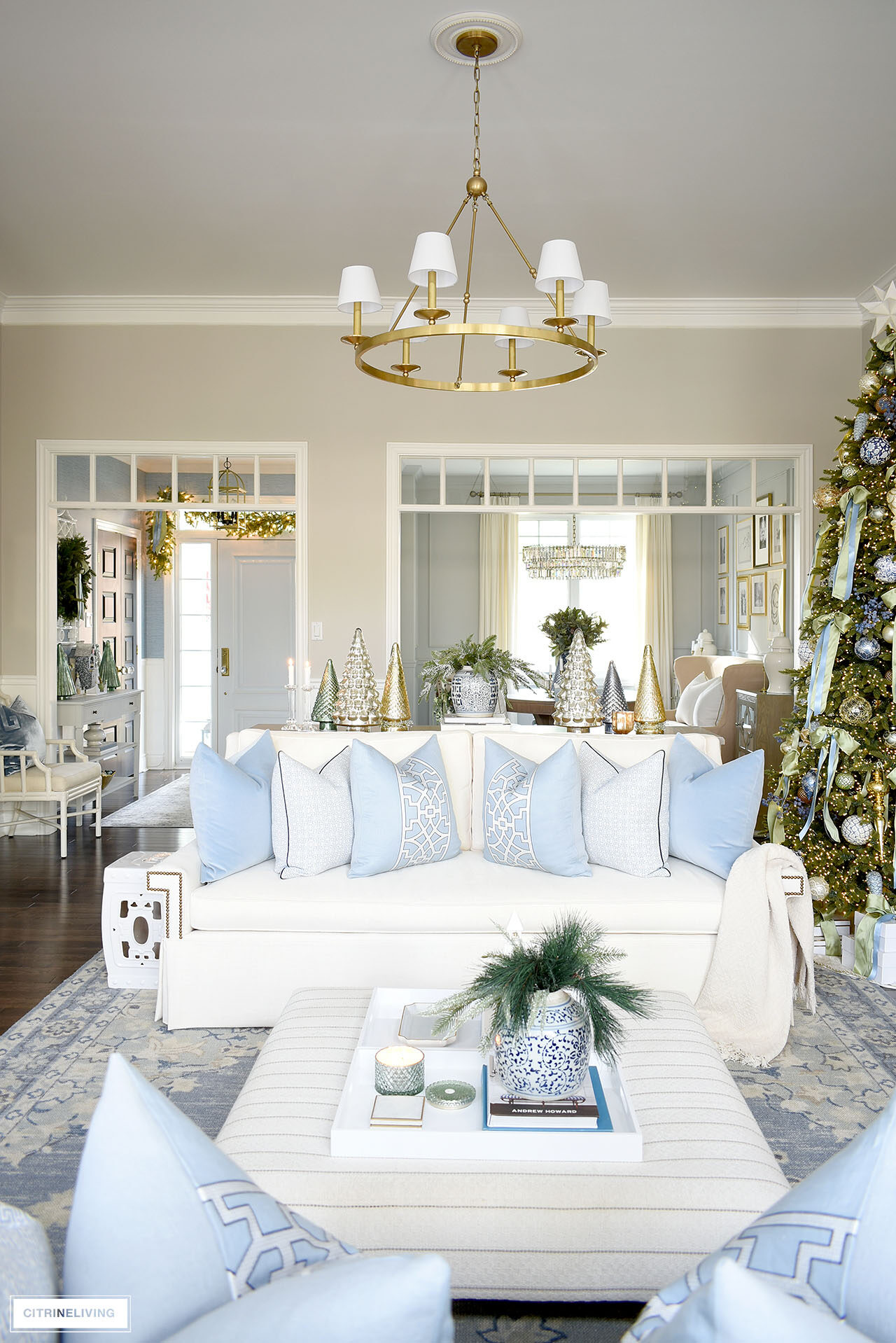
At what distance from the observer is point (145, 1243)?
78 centimetres

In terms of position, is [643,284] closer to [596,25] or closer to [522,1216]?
[596,25]

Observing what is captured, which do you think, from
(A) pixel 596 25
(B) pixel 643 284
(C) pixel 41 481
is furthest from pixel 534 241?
(C) pixel 41 481

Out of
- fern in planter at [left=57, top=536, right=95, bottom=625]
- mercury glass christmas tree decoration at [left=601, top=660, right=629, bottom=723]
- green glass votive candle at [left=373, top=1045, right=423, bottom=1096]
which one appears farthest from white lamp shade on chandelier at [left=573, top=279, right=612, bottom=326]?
fern in planter at [left=57, top=536, right=95, bottom=625]

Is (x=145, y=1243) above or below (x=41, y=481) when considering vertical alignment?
below

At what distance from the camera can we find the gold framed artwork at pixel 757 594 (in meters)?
7.88

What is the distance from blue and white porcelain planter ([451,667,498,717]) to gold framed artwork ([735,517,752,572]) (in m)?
4.72

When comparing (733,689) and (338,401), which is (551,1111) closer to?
(338,401)

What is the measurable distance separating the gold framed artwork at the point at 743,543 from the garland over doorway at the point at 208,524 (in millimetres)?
3990

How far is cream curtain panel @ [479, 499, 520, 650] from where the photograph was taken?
10000mm

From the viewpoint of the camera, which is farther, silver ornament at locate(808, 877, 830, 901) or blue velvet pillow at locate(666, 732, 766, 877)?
silver ornament at locate(808, 877, 830, 901)

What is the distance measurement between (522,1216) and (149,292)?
545 cm

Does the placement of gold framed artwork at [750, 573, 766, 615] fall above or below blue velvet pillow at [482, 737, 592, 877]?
above

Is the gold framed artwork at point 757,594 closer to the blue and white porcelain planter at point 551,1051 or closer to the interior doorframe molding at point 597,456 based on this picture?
the interior doorframe molding at point 597,456

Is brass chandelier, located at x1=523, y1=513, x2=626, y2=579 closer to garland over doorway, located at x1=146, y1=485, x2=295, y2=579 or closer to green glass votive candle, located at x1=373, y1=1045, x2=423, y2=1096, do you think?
garland over doorway, located at x1=146, y1=485, x2=295, y2=579
